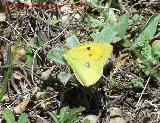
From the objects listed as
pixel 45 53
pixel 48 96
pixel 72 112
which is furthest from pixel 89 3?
pixel 72 112

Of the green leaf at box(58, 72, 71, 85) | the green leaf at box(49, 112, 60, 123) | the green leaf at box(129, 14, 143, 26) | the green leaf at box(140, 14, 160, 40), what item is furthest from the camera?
the green leaf at box(129, 14, 143, 26)

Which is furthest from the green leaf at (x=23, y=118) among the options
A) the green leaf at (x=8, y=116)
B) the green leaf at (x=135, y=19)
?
the green leaf at (x=135, y=19)

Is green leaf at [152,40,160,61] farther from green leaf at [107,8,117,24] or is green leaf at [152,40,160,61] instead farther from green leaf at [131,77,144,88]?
green leaf at [107,8,117,24]

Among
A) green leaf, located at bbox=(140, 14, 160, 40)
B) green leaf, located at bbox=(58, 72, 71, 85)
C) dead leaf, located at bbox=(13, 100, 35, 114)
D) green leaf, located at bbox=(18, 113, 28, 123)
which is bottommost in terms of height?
dead leaf, located at bbox=(13, 100, 35, 114)

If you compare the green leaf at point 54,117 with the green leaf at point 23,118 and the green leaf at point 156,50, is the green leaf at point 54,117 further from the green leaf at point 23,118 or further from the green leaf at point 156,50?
the green leaf at point 156,50

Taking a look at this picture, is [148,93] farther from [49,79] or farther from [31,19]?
[31,19]

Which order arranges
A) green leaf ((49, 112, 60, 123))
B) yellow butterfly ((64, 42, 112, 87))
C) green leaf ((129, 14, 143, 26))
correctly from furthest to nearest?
1. green leaf ((129, 14, 143, 26))
2. green leaf ((49, 112, 60, 123))
3. yellow butterfly ((64, 42, 112, 87))

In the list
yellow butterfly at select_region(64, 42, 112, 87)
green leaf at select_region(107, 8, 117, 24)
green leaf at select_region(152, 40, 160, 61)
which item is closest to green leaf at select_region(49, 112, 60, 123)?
yellow butterfly at select_region(64, 42, 112, 87)
